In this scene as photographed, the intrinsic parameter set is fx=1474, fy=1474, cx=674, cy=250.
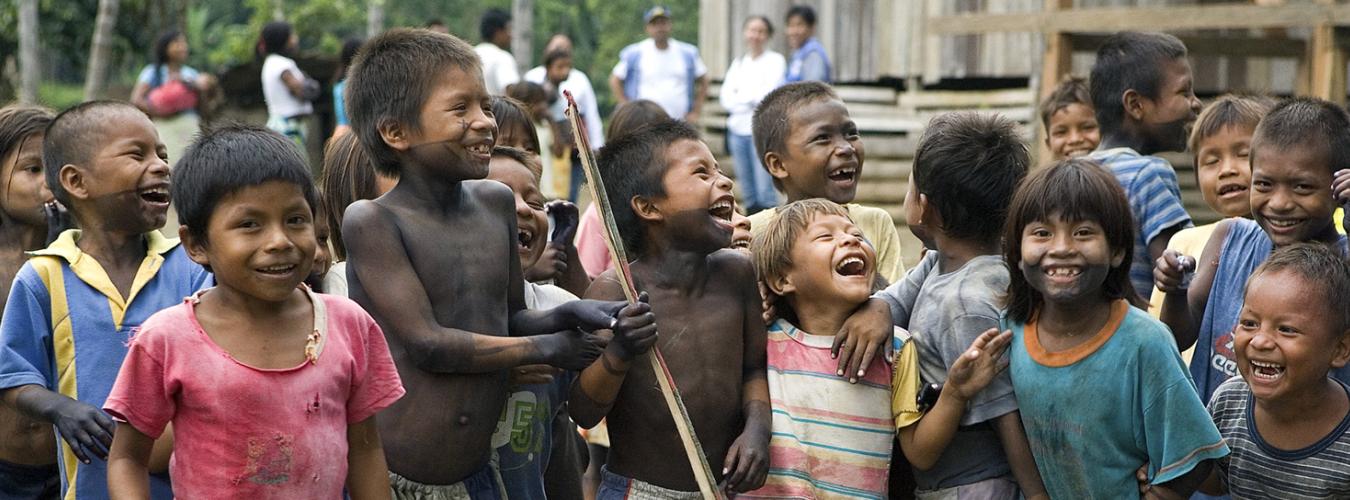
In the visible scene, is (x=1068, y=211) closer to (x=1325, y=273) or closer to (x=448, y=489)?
(x=1325, y=273)

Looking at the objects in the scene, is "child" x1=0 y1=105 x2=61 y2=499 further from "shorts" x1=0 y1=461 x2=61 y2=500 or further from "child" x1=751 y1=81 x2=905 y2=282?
"child" x1=751 y1=81 x2=905 y2=282

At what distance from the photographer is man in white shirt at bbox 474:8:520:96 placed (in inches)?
479

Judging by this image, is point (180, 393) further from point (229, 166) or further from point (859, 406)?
point (859, 406)

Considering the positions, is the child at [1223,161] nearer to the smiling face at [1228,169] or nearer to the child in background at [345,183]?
the smiling face at [1228,169]

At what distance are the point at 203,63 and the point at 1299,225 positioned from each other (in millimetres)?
30795

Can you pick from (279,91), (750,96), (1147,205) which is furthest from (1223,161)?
(279,91)

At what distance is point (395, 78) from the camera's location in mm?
3340

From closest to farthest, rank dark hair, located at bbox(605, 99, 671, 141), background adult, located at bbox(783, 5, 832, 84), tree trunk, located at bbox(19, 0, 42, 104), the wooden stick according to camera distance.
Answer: the wooden stick, dark hair, located at bbox(605, 99, 671, 141), background adult, located at bbox(783, 5, 832, 84), tree trunk, located at bbox(19, 0, 42, 104)

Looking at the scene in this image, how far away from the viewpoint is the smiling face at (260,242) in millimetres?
2893

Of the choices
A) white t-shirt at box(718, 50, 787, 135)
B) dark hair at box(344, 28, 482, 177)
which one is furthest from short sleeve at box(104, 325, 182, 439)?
white t-shirt at box(718, 50, 787, 135)

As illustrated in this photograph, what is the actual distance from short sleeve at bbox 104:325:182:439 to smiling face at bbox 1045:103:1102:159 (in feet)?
13.5

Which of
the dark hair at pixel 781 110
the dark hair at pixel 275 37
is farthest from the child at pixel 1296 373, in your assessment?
the dark hair at pixel 275 37

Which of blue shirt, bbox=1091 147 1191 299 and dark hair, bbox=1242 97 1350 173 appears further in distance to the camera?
blue shirt, bbox=1091 147 1191 299

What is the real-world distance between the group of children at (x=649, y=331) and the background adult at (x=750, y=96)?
815cm
